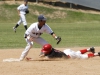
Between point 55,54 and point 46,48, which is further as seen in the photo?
point 55,54

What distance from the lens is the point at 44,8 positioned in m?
42.5

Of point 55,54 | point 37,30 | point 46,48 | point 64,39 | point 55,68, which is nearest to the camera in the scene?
point 55,68

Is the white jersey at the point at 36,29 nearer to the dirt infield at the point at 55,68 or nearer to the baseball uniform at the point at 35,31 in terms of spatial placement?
the baseball uniform at the point at 35,31

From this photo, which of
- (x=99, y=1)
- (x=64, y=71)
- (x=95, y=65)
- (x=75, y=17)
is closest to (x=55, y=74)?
(x=64, y=71)

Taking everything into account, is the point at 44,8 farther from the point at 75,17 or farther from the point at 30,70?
the point at 30,70

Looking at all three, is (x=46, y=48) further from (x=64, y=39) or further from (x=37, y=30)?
(x=64, y=39)

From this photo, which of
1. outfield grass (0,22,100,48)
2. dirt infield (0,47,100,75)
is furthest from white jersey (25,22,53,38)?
outfield grass (0,22,100,48)

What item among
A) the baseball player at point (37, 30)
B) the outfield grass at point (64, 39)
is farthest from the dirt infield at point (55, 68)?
the outfield grass at point (64, 39)

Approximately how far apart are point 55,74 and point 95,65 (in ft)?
6.15

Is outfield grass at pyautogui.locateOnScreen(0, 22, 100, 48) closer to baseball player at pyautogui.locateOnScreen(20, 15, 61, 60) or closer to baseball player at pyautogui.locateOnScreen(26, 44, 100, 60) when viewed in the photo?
baseball player at pyautogui.locateOnScreen(26, 44, 100, 60)

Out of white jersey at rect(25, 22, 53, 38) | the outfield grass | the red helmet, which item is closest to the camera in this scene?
the red helmet

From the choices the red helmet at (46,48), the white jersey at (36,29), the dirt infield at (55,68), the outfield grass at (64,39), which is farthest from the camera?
the outfield grass at (64,39)

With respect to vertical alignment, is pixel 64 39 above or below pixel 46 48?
below

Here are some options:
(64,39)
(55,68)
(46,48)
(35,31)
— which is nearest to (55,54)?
(46,48)
